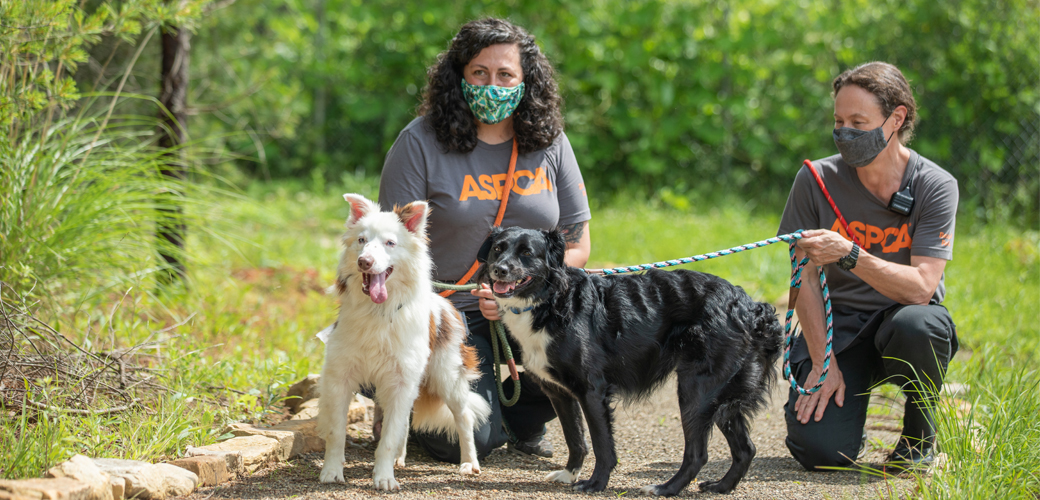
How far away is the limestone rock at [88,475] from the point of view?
2264mm

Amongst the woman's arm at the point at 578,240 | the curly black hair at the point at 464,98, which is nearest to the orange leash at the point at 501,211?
the curly black hair at the point at 464,98

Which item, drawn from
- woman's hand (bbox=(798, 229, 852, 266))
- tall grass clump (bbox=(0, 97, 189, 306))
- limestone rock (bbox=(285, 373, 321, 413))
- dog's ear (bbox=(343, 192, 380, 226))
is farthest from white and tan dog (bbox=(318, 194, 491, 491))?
tall grass clump (bbox=(0, 97, 189, 306))

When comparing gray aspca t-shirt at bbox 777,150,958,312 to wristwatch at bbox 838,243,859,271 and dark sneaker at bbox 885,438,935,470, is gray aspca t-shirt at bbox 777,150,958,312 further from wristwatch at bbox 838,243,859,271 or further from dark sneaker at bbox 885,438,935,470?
dark sneaker at bbox 885,438,935,470

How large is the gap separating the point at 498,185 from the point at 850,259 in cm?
153

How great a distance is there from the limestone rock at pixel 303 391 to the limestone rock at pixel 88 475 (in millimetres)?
1460

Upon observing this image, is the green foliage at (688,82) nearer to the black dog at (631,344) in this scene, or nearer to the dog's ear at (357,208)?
the dog's ear at (357,208)

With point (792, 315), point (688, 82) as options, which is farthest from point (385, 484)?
point (688, 82)

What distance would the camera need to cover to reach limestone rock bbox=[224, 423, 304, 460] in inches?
122

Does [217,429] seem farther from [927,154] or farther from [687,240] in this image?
[927,154]

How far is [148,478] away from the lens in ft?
8.11

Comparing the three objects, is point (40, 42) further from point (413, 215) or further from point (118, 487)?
point (118, 487)

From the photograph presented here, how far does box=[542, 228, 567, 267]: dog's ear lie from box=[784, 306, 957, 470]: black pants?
1377 mm

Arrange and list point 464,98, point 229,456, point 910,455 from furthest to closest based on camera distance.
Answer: point 464,98, point 910,455, point 229,456

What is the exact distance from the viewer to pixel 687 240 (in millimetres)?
7648
